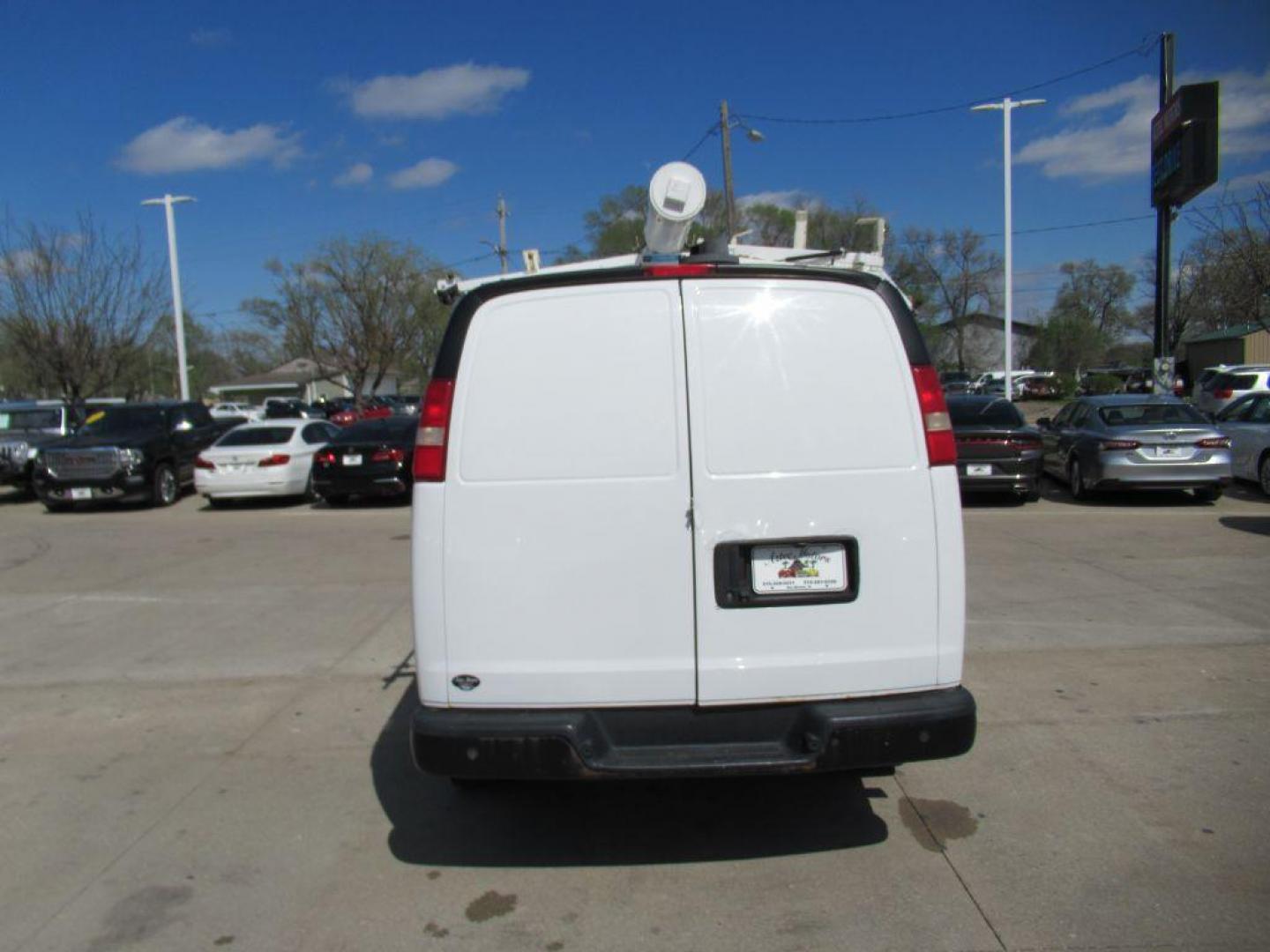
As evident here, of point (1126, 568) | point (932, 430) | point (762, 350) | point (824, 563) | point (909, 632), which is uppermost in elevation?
A: point (762, 350)

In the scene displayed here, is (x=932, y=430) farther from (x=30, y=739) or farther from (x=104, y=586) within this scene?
(x=104, y=586)

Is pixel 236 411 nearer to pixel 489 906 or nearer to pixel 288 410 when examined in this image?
pixel 288 410

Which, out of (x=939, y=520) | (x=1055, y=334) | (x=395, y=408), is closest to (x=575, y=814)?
(x=939, y=520)

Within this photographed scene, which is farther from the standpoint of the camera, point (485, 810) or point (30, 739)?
point (30, 739)

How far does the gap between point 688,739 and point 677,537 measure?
0.68 m

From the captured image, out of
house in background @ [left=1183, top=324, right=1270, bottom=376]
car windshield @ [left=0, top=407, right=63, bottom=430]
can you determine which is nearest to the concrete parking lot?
car windshield @ [left=0, top=407, right=63, bottom=430]

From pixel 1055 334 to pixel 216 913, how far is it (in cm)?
7000

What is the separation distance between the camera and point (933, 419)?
326 centimetres

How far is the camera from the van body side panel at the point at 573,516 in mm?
3115

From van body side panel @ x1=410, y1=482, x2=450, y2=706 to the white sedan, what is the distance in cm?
1263

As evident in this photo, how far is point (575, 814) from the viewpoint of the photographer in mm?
3963

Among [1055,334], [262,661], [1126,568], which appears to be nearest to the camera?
[262,661]

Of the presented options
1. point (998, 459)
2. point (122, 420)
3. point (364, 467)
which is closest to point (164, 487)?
point (122, 420)

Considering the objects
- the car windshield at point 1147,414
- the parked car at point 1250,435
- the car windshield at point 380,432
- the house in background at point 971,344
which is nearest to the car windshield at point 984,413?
the car windshield at point 1147,414
